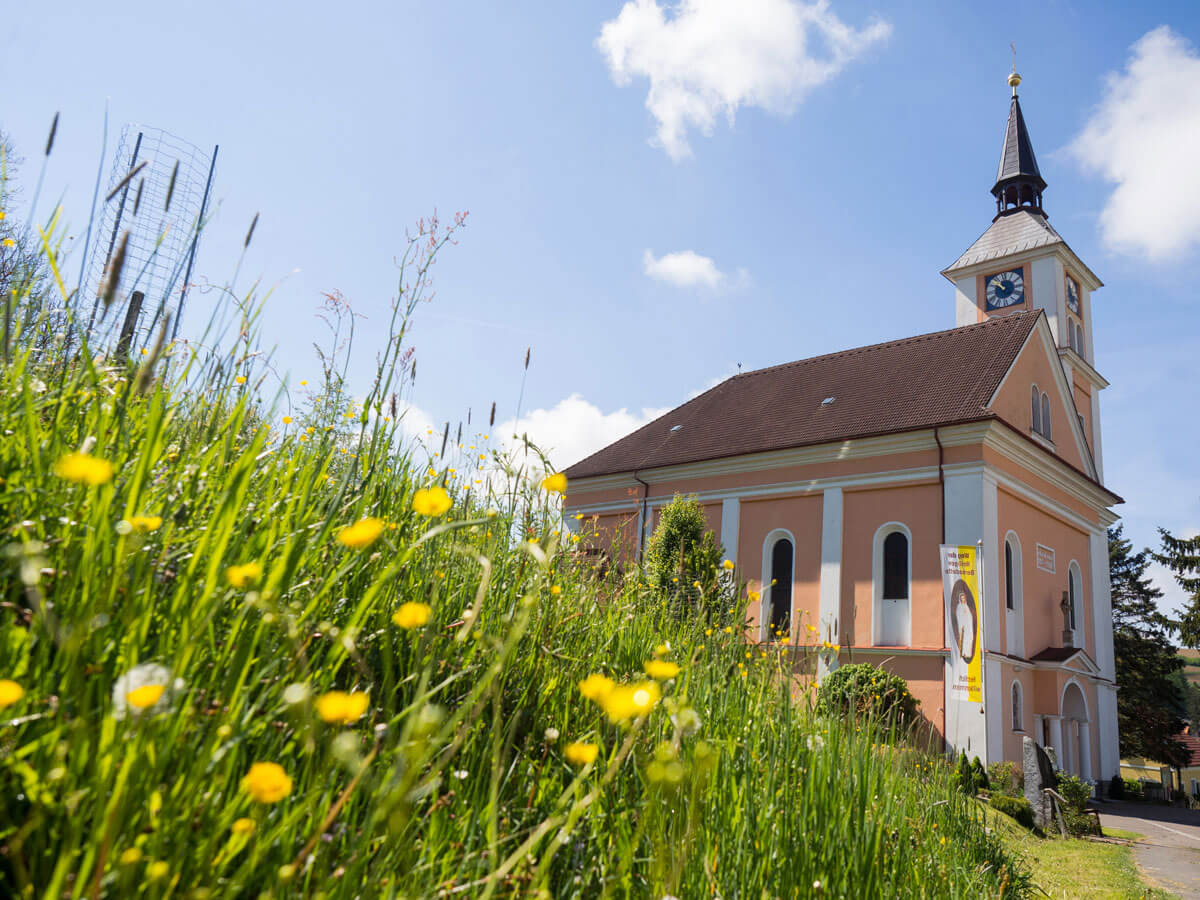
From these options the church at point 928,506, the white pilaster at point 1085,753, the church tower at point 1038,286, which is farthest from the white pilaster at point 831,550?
the church tower at point 1038,286

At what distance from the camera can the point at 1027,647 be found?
67.8ft

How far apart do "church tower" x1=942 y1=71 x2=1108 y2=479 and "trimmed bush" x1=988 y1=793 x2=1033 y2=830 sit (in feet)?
69.2

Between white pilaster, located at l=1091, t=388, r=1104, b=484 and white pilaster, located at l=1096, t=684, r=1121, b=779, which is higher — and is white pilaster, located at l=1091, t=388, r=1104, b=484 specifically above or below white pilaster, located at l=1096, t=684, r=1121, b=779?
above

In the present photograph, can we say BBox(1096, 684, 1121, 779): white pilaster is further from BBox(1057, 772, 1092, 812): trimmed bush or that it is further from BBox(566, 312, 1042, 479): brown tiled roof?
BBox(1057, 772, 1092, 812): trimmed bush

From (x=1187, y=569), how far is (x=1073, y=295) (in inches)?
755

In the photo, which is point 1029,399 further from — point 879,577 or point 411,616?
point 411,616

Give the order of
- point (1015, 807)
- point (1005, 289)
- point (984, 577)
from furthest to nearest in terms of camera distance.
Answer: point (1005, 289), point (984, 577), point (1015, 807)

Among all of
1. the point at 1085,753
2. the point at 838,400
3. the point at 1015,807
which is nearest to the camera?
the point at 1015,807

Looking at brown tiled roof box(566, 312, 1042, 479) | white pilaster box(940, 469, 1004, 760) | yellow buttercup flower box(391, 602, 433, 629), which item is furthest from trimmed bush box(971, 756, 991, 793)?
yellow buttercup flower box(391, 602, 433, 629)

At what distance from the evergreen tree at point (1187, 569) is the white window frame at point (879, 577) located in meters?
29.2

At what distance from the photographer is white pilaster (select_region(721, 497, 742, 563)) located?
23.5m

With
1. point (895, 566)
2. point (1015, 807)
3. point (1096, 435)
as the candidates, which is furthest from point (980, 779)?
point (1096, 435)

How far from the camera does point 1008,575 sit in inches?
807

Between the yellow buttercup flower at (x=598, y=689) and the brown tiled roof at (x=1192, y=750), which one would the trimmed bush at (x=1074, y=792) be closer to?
the yellow buttercup flower at (x=598, y=689)
